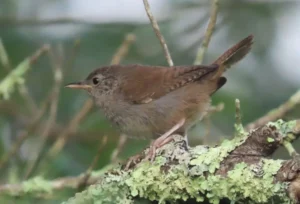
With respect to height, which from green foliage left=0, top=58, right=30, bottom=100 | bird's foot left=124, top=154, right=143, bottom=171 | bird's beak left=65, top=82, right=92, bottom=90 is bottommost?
bird's foot left=124, top=154, right=143, bottom=171

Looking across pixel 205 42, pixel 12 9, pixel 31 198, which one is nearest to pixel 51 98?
pixel 31 198

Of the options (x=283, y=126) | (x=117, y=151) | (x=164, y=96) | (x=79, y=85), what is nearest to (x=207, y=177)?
(x=283, y=126)

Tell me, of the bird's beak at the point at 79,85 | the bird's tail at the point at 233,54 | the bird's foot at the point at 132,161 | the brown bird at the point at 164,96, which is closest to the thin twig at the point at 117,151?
the brown bird at the point at 164,96

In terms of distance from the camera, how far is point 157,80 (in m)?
4.57

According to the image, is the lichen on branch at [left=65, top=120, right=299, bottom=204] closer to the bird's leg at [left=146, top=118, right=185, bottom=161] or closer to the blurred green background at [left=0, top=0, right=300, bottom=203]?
the bird's leg at [left=146, top=118, right=185, bottom=161]

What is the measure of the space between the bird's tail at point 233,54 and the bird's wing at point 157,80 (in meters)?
0.08

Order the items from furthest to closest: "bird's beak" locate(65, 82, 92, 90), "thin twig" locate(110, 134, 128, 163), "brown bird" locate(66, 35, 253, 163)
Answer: "bird's beak" locate(65, 82, 92, 90) → "brown bird" locate(66, 35, 253, 163) → "thin twig" locate(110, 134, 128, 163)

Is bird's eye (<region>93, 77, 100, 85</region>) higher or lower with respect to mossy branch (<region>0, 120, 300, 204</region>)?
Answer: higher

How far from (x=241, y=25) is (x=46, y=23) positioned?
1.93 m

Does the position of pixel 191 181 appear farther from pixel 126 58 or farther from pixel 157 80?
pixel 126 58

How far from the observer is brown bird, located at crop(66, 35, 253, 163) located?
4.36 meters

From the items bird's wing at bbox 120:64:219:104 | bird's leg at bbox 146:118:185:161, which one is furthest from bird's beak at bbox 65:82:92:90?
bird's leg at bbox 146:118:185:161

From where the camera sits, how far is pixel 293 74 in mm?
6355

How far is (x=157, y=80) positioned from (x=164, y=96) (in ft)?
0.36
